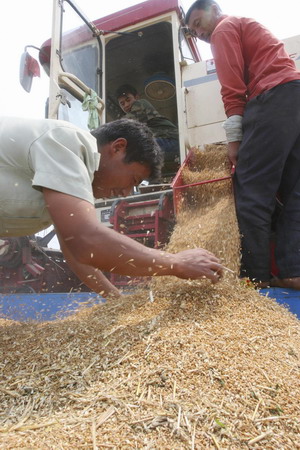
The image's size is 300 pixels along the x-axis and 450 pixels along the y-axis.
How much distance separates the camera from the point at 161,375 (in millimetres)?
1316

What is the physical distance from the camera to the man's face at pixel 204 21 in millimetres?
3229

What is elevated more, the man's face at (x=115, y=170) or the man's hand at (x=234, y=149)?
the man's hand at (x=234, y=149)

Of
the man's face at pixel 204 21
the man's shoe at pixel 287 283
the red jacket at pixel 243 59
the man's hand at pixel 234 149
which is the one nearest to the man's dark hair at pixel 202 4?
the man's face at pixel 204 21

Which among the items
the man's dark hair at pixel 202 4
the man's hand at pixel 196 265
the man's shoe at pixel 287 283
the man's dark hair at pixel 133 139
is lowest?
the man's shoe at pixel 287 283

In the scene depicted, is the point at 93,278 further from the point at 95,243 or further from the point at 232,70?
the point at 232,70

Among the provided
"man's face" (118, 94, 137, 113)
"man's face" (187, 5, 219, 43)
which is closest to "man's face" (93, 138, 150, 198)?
"man's face" (187, 5, 219, 43)

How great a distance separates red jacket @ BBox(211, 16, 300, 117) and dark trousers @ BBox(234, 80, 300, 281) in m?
0.16

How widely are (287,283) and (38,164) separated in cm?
169

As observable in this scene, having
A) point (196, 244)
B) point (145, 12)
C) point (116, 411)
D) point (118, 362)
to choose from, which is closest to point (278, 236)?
point (196, 244)

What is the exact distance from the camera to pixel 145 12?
4.33m

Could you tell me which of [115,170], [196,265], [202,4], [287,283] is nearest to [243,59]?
[202,4]

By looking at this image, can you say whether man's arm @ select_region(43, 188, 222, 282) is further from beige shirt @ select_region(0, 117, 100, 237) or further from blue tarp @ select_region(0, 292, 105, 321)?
blue tarp @ select_region(0, 292, 105, 321)

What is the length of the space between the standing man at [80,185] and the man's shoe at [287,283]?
66 cm

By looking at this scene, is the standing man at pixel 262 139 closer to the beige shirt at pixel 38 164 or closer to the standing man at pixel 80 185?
the standing man at pixel 80 185
